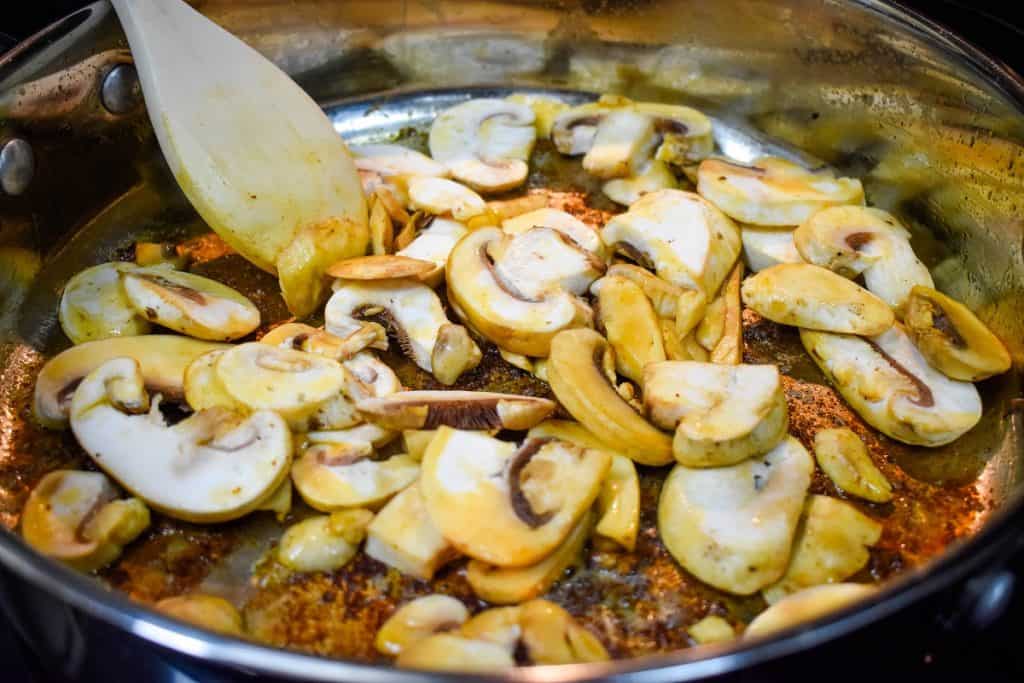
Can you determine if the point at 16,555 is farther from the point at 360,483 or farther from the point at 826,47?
the point at 826,47

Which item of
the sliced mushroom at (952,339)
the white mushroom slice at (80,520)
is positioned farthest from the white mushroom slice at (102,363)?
the sliced mushroom at (952,339)

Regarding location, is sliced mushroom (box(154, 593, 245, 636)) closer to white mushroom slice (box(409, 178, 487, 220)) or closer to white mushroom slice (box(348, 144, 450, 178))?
white mushroom slice (box(409, 178, 487, 220))

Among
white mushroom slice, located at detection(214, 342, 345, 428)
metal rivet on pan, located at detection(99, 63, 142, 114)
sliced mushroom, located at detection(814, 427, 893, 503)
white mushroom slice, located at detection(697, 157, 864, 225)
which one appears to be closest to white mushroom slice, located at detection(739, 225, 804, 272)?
white mushroom slice, located at detection(697, 157, 864, 225)

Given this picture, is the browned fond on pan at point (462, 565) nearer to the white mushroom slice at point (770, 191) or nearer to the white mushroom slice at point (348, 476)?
the white mushroom slice at point (348, 476)

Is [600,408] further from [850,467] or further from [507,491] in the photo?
[850,467]

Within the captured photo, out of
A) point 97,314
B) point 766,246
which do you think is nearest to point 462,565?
point 97,314

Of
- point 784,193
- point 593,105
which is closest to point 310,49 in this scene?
point 593,105
